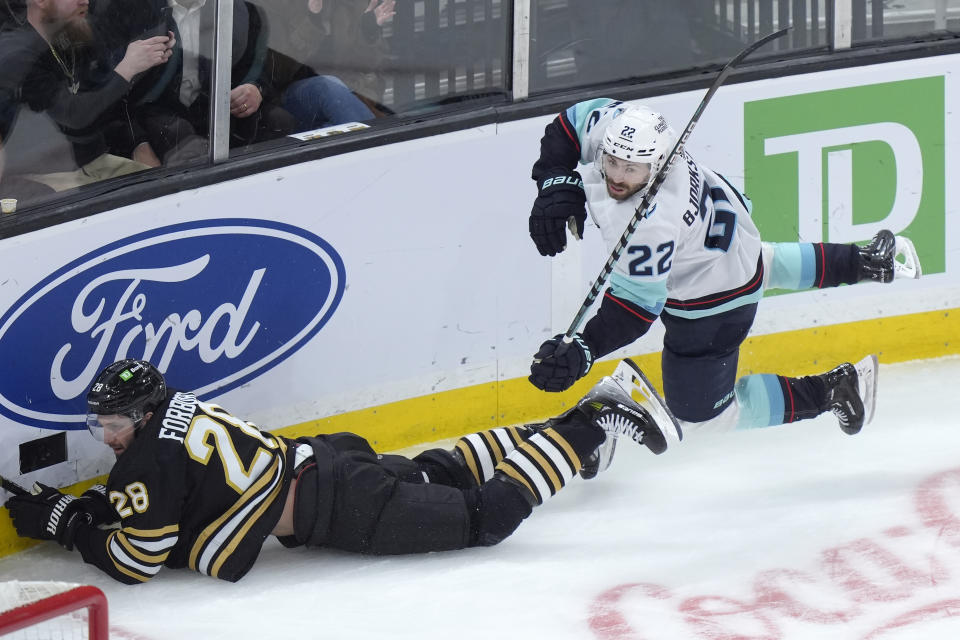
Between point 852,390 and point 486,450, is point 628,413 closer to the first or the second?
point 486,450

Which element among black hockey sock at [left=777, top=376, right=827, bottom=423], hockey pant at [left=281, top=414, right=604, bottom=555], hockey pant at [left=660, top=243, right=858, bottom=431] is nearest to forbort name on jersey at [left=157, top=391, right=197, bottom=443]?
hockey pant at [left=281, top=414, right=604, bottom=555]

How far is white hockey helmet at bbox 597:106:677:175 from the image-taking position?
10.6 ft

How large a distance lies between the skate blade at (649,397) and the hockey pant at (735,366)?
78 mm

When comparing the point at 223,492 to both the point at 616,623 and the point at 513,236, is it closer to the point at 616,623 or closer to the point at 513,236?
the point at 616,623

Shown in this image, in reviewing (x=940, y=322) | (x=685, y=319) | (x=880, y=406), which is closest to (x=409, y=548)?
(x=685, y=319)

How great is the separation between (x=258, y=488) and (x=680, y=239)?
3.72 ft

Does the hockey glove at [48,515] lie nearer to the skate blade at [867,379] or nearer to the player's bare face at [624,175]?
the player's bare face at [624,175]

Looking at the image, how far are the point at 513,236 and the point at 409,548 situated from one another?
1.05 m

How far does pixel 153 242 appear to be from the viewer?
3.59 metres

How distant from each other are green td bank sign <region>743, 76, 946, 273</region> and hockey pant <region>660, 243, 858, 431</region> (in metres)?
0.64

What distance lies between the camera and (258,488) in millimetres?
3314

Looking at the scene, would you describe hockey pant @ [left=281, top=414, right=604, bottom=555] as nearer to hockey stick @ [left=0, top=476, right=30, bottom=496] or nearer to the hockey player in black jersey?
the hockey player in black jersey

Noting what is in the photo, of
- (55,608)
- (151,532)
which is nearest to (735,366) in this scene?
(151,532)

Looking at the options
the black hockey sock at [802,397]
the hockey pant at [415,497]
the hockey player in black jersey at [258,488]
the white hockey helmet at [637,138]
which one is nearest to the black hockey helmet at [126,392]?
the hockey player in black jersey at [258,488]
